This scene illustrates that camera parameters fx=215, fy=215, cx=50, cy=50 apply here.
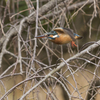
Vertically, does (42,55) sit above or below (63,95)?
above

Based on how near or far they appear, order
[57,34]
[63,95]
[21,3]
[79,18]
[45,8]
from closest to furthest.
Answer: [57,34] → [45,8] → [21,3] → [79,18] → [63,95]

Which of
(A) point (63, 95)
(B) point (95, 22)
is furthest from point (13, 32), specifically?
(A) point (63, 95)

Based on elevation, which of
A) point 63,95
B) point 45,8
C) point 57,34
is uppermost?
point 45,8

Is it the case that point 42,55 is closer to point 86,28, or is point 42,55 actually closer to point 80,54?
point 86,28

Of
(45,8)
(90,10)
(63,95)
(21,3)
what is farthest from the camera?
(63,95)

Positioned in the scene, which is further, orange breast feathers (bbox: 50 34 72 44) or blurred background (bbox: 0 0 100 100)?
orange breast feathers (bbox: 50 34 72 44)

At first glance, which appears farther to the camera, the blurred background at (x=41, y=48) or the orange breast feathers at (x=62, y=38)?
the orange breast feathers at (x=62, y=38)

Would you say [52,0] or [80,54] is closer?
[80,54]

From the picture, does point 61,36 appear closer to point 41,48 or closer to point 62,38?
point 62,38

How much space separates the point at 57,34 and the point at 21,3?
1.12 m

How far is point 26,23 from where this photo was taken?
1.93m

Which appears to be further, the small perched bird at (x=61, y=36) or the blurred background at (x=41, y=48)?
the small perched bird at (x=61, y=36)

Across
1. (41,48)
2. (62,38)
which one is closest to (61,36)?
(62,38)

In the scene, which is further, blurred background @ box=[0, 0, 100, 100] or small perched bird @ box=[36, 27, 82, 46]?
small perched bird @ box=[36, 27, 82, 46]
